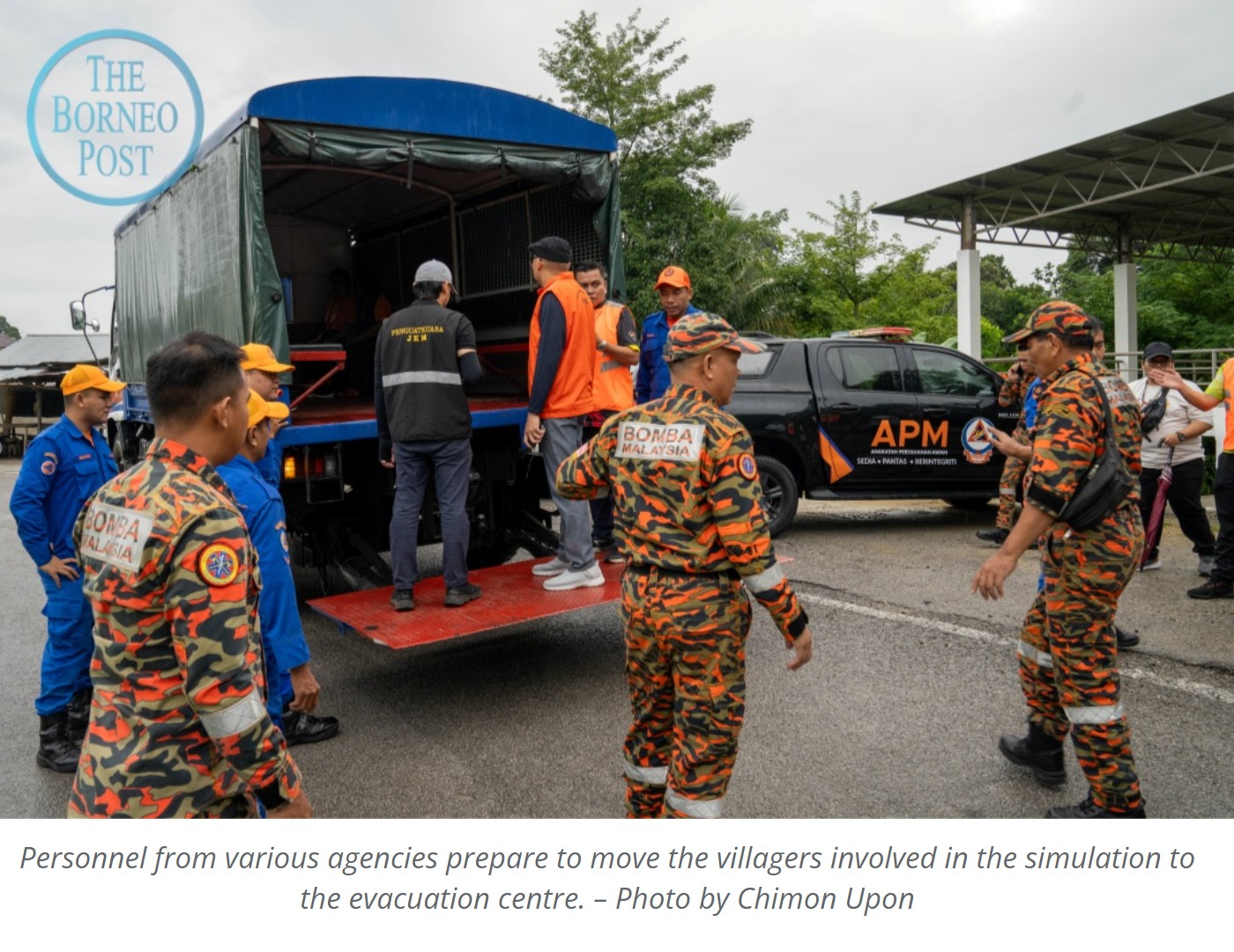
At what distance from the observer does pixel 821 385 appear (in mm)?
8742

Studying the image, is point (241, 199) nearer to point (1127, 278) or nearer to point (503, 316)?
point (503, 316)

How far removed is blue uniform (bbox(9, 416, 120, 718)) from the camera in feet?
13.8

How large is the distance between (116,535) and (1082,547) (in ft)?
9.36

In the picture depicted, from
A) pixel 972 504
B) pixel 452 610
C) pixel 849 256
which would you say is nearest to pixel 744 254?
pixel 849 256

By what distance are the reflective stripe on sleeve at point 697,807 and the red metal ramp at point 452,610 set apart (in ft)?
6.29

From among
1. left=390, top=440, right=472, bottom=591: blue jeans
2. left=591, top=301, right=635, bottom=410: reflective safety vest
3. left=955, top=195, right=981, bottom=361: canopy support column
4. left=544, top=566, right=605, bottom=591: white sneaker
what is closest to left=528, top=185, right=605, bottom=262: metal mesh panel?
left=591, top=301, right=635, bottom=410: reflective safety vest

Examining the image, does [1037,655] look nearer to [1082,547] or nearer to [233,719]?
[1082,547]

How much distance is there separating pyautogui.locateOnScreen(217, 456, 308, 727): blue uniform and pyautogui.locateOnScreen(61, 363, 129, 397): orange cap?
1401 millimetres

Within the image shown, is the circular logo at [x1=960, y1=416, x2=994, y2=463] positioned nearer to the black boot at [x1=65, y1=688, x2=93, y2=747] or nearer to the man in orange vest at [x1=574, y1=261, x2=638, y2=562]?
the man in orange vest at [x1=574, y1=261, x2=638, y2=562]

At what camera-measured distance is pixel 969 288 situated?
18.0 meters

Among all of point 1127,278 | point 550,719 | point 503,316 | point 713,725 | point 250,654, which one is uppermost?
point 1127,278

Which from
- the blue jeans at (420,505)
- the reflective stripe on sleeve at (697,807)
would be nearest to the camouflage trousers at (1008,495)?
the blue jeans at (420,505)
